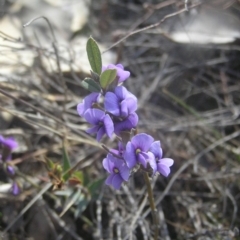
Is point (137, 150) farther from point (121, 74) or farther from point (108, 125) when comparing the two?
point (121, 74)

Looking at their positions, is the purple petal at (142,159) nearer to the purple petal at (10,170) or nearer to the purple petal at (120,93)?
the purple petal at (120,93)

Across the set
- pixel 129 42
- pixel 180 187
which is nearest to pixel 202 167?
pixel 180 187

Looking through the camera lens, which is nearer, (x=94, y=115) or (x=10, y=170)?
(x=94, y=115)

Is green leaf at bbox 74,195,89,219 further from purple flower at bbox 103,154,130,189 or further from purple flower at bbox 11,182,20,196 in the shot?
purple flower at bbox 103,154,130,189

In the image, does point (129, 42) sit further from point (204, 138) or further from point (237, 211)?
point (237, 211)

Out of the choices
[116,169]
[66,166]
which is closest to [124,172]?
[116,169]

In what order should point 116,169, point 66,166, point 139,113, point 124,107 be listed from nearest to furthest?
point 124,107 < point 116,169 < point 66,166 < point 139,113

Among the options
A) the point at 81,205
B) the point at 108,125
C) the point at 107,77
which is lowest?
the point at 81,205
